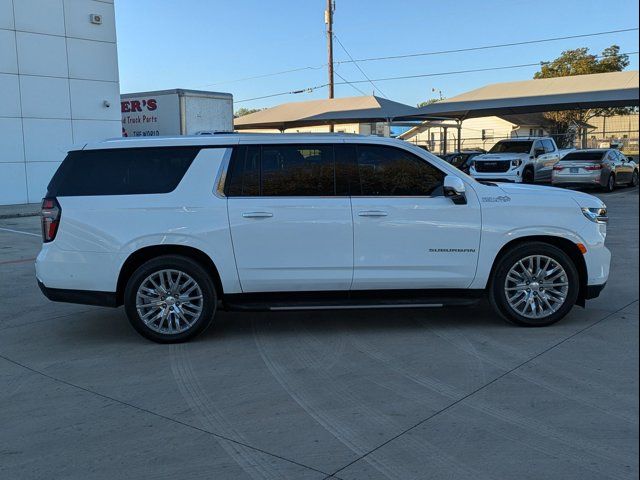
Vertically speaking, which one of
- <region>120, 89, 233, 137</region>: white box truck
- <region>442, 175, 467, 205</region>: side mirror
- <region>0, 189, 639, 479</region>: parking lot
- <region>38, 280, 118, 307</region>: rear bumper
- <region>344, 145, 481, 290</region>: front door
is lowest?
<region>0, 189, 639, 479</region>: parking lot

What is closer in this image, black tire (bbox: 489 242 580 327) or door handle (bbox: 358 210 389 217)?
door handle (bbox: 358 210 389 217)

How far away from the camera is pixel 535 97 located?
3312cm

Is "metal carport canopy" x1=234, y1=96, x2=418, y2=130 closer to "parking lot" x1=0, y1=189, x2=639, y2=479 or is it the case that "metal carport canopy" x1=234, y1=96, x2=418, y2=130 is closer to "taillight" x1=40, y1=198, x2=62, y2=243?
"parking lot" x1=0, y1=189, x2=639, y2=479

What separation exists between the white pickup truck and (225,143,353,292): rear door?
1593cm

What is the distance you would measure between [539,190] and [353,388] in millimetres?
2947

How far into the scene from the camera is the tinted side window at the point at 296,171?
5980mm

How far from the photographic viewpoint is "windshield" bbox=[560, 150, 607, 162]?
21.8 metres

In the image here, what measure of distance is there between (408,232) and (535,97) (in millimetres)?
30008

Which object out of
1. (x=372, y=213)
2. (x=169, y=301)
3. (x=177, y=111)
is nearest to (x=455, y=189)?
(x=372, y=213)

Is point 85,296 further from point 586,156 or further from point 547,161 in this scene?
point 547,161

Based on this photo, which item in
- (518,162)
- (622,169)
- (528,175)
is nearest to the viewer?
(518,162)

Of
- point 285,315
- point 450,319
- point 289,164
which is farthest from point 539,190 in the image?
point 285,315

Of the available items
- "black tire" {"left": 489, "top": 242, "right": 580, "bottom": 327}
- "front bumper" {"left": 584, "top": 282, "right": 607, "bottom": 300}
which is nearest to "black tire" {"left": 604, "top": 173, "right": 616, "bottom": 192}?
"front bumper" {"left": 584, "top": 282, "right": 607, "bottom": 300}

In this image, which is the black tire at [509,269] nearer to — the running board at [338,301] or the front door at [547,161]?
the running board at [338,301]
